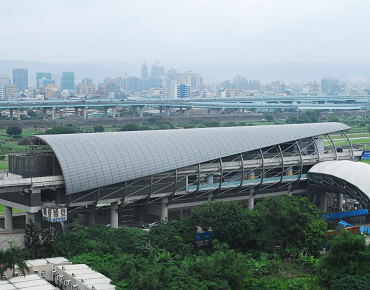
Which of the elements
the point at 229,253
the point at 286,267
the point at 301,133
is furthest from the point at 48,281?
the point at 301,133

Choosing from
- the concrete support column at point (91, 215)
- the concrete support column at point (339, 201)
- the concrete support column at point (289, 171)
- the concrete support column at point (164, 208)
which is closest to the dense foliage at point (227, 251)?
the concrete support column at point (91, 215)

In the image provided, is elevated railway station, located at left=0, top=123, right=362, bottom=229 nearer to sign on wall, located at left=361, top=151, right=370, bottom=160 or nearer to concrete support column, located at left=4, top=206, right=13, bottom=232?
concrete support column, located at left=4, top=206, right=13, bottom=232

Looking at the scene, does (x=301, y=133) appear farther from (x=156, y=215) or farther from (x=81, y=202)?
(x=81, y=202)

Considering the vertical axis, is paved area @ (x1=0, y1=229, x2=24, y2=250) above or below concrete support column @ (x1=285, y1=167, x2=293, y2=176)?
below

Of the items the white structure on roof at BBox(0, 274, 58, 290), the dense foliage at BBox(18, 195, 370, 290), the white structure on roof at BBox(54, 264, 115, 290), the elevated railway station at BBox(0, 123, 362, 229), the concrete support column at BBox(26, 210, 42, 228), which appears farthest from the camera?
the concrete support column at BBox(26, 210, 42, 228)

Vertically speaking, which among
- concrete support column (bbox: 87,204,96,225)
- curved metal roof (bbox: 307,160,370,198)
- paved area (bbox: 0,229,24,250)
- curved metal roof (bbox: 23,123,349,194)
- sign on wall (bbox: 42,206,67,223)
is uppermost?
curved metal roof (bbox: 23,123,349,194)

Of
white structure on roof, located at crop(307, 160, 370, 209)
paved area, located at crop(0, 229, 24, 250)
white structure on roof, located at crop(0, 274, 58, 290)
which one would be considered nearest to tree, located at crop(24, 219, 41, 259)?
paved area, located at crop(0, 229, 24, 250)
